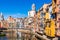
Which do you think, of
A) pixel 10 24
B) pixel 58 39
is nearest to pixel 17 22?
pixel 10 24

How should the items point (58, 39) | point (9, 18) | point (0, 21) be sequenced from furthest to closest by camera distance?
point (9, 18) → point (0, 21) → point (58, 39)

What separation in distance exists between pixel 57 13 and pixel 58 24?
629mm

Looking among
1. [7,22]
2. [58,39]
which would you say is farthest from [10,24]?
[58,39]

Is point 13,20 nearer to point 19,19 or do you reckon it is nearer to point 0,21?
point 19,19

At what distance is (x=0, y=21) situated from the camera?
117000 mm

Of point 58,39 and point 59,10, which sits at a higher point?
point 59,10

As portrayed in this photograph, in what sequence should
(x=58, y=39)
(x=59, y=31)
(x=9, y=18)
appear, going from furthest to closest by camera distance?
1. (x=9, y=18)
2. (x=58, y=39)
3. (x=59, y=31)

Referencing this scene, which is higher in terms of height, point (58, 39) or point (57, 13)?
point (57, 13)

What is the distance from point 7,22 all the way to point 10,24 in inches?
137


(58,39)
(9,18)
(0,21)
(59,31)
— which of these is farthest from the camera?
(9,18)

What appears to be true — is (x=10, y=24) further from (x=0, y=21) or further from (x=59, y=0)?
(x=59, y=0)

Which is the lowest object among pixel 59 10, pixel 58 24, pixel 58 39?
pixel 58 39

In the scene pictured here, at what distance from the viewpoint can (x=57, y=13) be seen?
36.3ft

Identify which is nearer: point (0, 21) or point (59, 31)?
point (59, 31)
